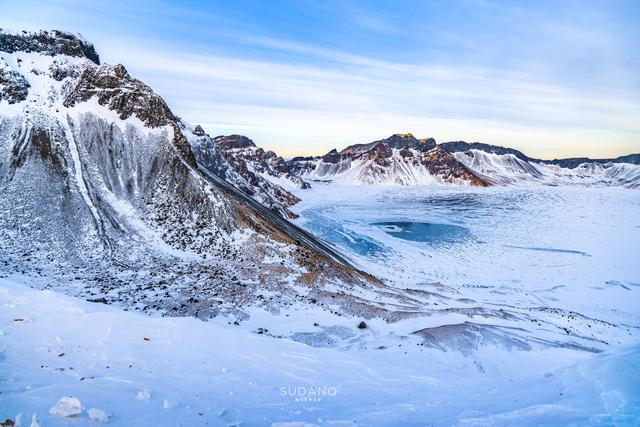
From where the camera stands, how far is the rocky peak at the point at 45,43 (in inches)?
2121

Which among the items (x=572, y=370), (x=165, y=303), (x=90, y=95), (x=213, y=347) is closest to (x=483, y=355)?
(x=572, y=370)

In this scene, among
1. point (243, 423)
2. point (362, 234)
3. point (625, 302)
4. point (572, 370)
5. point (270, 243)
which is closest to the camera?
point (243, 423)

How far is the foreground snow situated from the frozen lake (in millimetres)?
27879

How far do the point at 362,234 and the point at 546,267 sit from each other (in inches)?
1458

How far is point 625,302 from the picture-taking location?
4669 cm

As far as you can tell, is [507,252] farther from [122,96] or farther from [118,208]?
[122,96]

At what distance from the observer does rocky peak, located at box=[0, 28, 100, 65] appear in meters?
53.9

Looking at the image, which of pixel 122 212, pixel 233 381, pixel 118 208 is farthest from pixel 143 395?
pixel 118 208

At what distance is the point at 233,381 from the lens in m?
13.7

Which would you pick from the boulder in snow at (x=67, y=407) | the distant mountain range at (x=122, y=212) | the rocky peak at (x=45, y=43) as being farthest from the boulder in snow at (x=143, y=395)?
the rocky peak at (x=45, y=43)

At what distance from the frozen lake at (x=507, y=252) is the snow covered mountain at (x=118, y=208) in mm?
17920

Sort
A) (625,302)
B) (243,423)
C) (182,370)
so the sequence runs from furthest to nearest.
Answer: (625,302), (182,370), (243,423)

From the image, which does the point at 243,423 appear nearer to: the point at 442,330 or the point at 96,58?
the point at 442,330

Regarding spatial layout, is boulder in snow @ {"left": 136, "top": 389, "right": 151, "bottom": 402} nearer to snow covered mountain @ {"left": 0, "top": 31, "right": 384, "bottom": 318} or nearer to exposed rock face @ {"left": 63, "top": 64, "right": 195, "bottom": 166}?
snow covered mountain @ {"left": 0, "top": 31, "right": 384, "bottom": 318}
